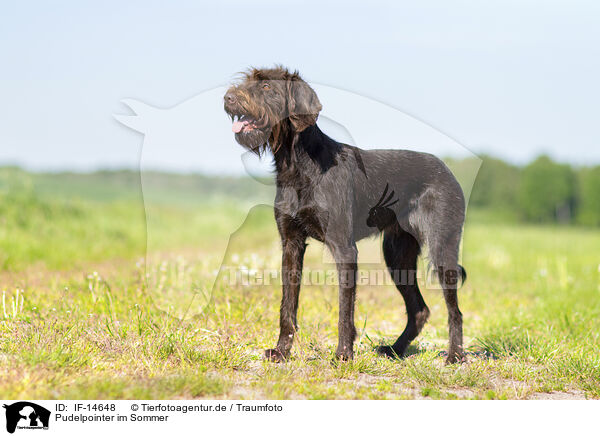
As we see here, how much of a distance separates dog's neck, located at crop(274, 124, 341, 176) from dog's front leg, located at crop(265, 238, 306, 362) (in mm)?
695

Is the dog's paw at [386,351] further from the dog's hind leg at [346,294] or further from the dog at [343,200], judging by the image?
the dog's hind leg at [346,294]

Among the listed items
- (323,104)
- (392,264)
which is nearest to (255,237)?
(392,264)

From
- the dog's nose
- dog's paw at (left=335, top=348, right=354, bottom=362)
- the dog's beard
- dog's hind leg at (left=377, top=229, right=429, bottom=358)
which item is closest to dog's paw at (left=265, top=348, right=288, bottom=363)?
dog's paw at (left=335, top=348, right=354, bottom=362)

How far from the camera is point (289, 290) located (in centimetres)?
524

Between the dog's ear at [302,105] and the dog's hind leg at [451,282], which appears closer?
the dog's ear at [302,105]

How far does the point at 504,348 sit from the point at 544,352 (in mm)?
391

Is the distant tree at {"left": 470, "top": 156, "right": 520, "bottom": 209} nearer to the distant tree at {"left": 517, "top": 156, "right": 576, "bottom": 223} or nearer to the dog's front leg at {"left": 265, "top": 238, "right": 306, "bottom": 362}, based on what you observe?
the distant tree at {"left": 517, "top": 156, "right": 576, "bottom": 223}

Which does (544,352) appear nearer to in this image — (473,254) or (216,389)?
(216,389)

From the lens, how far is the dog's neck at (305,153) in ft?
16.4

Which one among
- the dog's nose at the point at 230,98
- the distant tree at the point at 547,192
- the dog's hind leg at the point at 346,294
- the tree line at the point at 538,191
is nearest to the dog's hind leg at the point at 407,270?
the dog's hind leg at the point at 346,294

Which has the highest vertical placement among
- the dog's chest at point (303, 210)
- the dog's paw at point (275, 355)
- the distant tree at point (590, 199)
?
the distant tree at point (590, 199)
